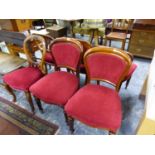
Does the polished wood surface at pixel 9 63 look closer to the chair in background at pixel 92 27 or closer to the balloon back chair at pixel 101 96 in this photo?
the balloon back chair at pixel 101 96

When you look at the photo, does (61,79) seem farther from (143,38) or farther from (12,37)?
(143,38)

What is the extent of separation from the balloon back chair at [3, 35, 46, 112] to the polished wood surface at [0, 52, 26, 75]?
0.13 meters

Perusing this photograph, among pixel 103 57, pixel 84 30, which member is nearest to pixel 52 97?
pixel 103 57

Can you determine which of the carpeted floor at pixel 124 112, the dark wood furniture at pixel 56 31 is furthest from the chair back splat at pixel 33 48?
the dark wood furniture at pixel 56 31

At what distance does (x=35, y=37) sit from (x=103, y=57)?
814mm

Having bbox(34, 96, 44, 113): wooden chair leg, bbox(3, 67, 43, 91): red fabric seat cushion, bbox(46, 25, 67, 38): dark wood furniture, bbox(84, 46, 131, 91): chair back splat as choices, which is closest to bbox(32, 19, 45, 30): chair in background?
bbox(46, 25, 67, 38): dark wood furniture

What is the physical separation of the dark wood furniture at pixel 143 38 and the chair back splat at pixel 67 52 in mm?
1423

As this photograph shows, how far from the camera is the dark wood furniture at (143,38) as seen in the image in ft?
7.39

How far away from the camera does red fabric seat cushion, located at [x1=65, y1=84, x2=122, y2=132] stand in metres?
1.05

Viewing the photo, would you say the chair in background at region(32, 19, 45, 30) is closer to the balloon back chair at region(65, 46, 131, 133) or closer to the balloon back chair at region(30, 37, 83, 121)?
the balloon back chair at region(30, 37, 83, 121)
